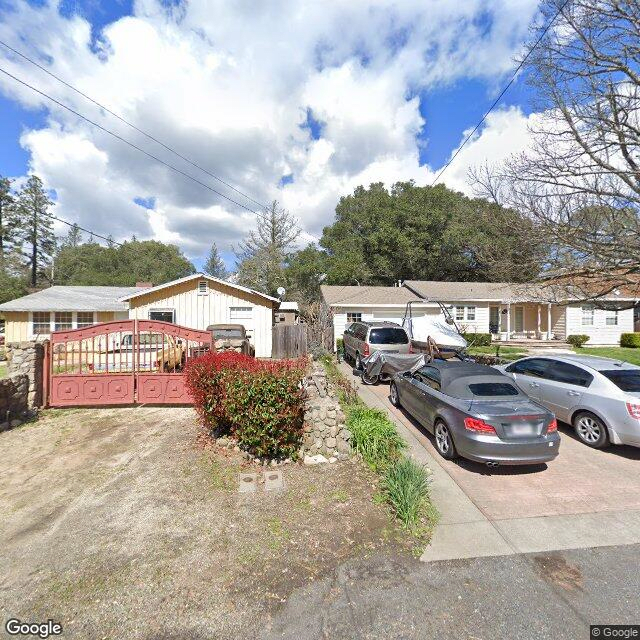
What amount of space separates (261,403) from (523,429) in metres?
3.91

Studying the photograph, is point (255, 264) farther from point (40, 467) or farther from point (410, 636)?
point (410, 636)

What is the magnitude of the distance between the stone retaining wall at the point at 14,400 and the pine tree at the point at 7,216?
41.6m

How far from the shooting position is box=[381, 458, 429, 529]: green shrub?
3.86 meters

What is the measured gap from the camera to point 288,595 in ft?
9.32

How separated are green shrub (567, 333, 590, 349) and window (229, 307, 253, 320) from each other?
64.4 ft

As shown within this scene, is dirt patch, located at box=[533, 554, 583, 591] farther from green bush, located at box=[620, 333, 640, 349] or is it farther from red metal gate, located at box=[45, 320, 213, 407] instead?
green bush, located at box=[620, 333, 640, 349]

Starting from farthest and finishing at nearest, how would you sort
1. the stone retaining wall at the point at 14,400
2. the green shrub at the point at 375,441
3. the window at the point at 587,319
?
the window at the point at 587,319
the stone retaining wall at the point at 14,400
the green shrub at the point at 375,441

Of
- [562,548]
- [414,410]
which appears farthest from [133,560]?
[414,410]

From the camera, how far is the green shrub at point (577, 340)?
808 inches

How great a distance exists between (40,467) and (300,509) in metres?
4.36

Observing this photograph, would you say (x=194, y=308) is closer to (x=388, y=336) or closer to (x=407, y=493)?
(x=388, y=336)

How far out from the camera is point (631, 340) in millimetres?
20656

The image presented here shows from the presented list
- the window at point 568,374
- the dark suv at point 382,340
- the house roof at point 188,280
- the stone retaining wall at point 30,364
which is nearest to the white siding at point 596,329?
the dark suv at point 382,340

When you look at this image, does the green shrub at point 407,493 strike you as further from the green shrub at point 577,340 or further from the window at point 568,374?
the green shrub at point 577,340
